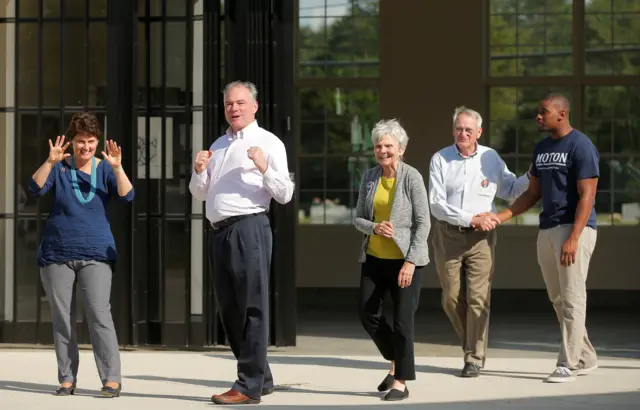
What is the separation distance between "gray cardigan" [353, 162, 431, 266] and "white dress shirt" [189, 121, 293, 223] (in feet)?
1.87

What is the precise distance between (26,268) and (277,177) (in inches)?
131

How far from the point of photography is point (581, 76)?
14547 millimetres

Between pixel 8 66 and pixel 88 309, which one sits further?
pixel 8 66

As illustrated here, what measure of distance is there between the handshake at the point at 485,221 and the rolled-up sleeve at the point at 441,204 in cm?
3

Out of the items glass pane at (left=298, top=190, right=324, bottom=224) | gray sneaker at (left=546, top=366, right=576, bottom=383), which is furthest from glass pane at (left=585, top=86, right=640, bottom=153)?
gray sneaker at (left=546, top=366, right=576, bottom=383)

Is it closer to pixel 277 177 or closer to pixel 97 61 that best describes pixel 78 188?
pixel 277 177

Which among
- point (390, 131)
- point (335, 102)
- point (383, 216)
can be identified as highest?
point (335, 102)

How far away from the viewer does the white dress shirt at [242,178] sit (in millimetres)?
7695

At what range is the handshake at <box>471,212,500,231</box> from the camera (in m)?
8.83

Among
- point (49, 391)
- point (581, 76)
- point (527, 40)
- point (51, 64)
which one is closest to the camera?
point (49, 391)

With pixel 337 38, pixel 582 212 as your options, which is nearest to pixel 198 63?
pixel 582 212

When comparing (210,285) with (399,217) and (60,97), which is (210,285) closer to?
(60,97)

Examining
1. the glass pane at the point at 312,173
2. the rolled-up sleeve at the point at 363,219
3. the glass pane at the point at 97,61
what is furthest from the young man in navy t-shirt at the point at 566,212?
the glass pane at the point at 312,173

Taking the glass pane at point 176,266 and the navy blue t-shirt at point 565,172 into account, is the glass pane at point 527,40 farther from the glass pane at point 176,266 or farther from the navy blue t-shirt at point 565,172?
the navy blue t-shirt at point 565,172
